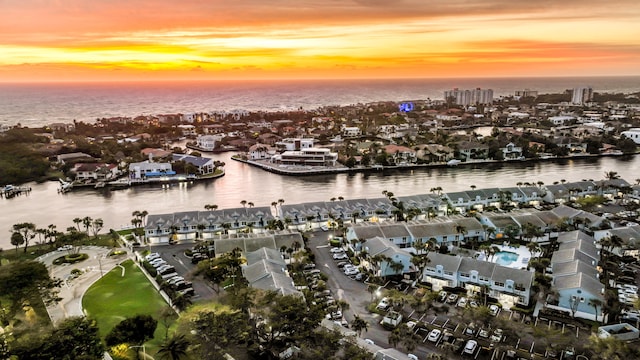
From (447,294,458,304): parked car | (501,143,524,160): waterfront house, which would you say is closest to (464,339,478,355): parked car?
(447,294,458,304): parked car

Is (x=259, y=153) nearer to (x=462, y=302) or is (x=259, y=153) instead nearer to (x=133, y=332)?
(x=462, y=302)

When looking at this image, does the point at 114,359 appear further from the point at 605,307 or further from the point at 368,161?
the point at 368,161

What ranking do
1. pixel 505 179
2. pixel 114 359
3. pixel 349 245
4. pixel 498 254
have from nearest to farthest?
pixel 114 359 < pixel 498 254 < pixel 349 245 < pixel 505 179

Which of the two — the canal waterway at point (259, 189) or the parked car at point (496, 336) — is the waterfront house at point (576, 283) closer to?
the parked car at point (496, 336)

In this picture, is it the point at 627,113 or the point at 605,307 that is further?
the point at 627,113

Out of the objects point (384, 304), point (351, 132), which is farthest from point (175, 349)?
point (351, 132)

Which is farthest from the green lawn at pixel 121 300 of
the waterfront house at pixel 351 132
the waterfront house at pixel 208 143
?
the waterfront house at pixel 351 132

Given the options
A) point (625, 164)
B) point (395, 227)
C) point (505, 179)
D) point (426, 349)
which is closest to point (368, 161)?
point (505, 179)

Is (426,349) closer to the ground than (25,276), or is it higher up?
closer to the ground
